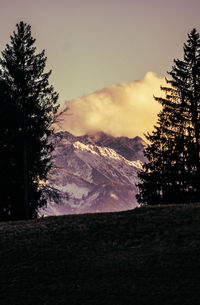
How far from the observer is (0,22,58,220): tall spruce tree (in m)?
35.3

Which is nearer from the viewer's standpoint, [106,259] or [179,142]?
[106,259]

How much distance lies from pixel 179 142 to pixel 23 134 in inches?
516

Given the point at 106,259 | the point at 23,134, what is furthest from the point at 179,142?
the point at 106,259

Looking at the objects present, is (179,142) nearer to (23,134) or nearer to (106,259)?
(23,134)

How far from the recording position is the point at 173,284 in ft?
48.4

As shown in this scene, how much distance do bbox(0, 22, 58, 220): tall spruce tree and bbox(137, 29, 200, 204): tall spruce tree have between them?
395 inches

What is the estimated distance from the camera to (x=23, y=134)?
3503cm

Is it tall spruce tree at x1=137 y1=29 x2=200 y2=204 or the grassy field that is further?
tall spruce tree at x1=137 y1=29 x2=200 y2=204

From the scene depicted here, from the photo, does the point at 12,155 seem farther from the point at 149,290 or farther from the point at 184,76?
the point at 149,290

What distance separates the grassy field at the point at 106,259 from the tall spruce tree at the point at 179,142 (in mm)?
12804

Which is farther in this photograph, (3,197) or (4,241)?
(3,197)

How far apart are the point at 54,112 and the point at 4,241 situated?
15.5 metres

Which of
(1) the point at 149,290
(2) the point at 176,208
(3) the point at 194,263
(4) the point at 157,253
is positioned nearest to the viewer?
(1) the point at 149,290

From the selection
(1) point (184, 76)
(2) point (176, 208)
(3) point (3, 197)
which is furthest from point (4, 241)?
(1) point (184, 76)
